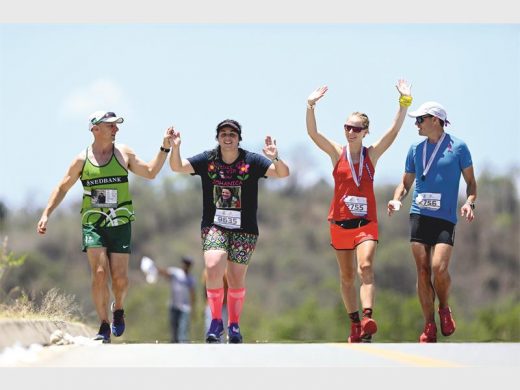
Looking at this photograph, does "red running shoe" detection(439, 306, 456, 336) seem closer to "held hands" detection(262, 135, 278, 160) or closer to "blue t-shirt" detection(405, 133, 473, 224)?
"blue t-shirt" detection(405, 133, 473, 224)

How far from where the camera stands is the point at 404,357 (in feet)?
48.5

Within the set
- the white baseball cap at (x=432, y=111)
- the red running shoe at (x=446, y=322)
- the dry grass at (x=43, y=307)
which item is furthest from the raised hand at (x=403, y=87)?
the dry grass at (x=43, y=307)

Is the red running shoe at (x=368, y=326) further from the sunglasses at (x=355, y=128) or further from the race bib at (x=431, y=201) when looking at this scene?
the sunglasses at (x=355, y=128)

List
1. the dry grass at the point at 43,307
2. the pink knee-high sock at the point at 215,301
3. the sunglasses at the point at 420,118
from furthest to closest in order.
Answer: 1. the sunglasses at the point at 420,118
2. the pink knee-high sock at the point at 215,301
3. the dry grass at the point at 43,307

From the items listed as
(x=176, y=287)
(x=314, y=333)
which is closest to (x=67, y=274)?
(x=314, y=333)

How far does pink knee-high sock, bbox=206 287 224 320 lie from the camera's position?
17.7 meters

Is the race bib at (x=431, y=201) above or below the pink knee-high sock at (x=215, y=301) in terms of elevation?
above

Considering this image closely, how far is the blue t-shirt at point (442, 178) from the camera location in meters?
18.4

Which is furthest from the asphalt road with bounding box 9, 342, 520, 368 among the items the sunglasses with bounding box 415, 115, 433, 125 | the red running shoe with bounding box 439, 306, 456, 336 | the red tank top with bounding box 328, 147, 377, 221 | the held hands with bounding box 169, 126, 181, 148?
the sunglasses with bounding box 415, 115, 433, 125

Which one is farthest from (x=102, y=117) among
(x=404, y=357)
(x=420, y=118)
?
(x=404, y=357)

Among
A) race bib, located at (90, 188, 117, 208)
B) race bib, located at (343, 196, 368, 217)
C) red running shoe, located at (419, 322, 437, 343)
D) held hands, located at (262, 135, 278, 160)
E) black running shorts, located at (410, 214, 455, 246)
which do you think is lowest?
red running shoe, located at (419, 322, 437, 343)

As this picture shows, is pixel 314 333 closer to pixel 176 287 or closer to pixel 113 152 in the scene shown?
pixel 176 287

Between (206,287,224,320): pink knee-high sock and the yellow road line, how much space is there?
1.66 meters

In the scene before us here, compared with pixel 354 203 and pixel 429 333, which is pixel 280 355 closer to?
pixel 354 203
